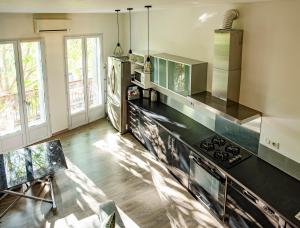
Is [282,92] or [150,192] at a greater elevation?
[282,92]

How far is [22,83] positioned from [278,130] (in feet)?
16.3

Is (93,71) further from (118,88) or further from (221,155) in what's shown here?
(221,155)

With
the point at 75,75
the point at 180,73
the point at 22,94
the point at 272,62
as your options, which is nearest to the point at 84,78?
the point at 75,75

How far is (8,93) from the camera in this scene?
5859mm

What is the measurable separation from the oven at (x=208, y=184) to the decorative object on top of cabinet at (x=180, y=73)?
44.5 inches

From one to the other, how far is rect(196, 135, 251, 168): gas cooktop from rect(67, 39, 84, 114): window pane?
12.8 feet

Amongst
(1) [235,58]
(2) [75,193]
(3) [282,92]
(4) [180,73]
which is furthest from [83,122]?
(3) [282,92]

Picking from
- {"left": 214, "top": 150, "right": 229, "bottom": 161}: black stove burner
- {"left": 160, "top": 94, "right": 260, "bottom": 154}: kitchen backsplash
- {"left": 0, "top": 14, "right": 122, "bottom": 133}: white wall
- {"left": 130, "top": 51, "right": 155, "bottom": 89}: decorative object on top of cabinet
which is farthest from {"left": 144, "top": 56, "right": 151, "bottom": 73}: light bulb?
{"left": 214, "top": 150, "right": 229, "bottom": 161}: black stove burner

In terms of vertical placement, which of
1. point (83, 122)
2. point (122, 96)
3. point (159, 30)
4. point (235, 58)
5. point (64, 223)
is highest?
point (159, 30)

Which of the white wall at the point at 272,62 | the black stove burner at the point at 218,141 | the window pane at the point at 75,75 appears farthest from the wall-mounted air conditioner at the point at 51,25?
the black stove burner at the point at 218,141

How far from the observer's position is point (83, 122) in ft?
24.4

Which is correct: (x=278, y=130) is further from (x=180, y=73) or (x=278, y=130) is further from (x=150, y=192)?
(x=150, y=192)

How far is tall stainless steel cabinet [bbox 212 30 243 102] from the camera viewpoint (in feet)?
12.6

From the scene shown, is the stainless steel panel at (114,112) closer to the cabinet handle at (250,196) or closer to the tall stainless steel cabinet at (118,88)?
the tall stainless steel cabinet at (118,88)
